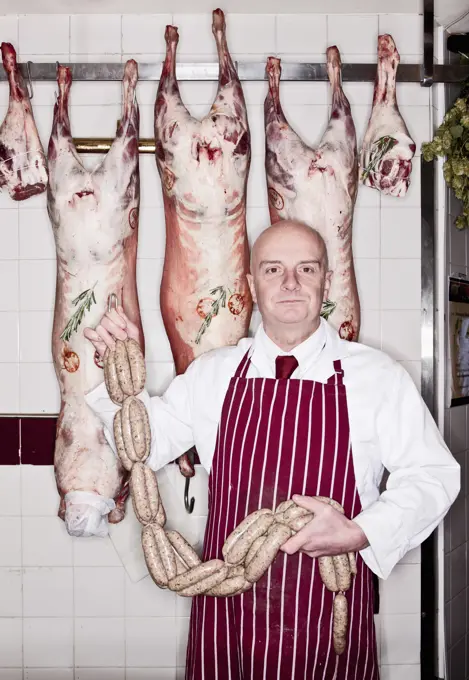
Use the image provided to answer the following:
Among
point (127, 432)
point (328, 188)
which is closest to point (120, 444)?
point (127, 432)

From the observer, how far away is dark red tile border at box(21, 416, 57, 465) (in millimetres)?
2756

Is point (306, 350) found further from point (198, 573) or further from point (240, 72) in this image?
point (240, 72)

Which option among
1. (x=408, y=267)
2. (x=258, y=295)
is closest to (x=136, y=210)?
(x=258, y=295)

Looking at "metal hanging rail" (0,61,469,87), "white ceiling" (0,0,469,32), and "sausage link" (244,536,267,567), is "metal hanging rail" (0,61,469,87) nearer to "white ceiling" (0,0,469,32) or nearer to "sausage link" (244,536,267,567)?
"white ceiling" (0,0,469,32)

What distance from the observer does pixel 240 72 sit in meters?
2.71

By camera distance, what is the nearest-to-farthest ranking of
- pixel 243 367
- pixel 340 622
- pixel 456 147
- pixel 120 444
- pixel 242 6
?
pixel 340 622 < pixel 120 444 < pixel 243 367 < pixel 456 147 < pixel 242 6

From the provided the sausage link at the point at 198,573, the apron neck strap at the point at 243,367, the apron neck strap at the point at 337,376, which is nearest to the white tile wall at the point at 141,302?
the apron neck strap at the point at 243,367

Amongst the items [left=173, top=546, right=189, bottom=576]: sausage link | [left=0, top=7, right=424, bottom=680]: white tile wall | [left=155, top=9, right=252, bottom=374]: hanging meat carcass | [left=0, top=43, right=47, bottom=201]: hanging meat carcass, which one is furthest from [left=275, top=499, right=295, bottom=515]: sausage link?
[left=0, top=43, right=47, bottom=201]: hanging meat carcass

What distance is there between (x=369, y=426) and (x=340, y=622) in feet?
1.83

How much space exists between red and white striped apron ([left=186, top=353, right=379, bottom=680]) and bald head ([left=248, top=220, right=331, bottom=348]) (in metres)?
0.17

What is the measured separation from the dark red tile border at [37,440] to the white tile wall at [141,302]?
4cm

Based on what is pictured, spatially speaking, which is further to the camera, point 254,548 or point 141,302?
point 141,302

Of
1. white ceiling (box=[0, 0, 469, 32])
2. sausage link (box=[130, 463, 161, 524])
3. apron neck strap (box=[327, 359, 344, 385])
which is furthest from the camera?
white ceiling (box=[0, 0, 469, 32])

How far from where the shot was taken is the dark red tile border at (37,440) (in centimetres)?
276
